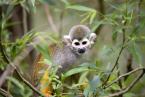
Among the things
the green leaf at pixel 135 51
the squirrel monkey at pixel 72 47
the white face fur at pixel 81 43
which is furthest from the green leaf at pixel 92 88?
the white face fur at pixel 81 43

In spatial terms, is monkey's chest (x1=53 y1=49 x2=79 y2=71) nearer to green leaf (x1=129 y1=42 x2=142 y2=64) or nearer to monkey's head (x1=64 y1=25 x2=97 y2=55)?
monkey's head (x1=64 y1=25 x2=97 y2=55)

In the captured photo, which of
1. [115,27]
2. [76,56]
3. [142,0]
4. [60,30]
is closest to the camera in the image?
[115,27]

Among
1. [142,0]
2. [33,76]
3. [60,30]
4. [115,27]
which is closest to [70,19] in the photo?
[60,30]

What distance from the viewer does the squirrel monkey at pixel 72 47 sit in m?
3.52

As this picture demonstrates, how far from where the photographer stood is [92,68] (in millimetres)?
2756

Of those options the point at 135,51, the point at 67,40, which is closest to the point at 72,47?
the point at 67,40

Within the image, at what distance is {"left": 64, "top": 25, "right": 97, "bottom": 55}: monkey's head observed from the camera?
351 centimetres

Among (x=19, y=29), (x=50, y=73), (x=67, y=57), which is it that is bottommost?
(x=19, y=29)

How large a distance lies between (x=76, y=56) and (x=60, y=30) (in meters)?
1.12

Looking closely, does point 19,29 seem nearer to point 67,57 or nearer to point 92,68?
point 67,57

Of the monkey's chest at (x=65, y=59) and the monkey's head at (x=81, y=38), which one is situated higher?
the monkey's head at (x=81, y=38)

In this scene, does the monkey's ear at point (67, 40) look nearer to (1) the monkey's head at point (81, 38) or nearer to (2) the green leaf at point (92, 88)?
(1) the monkey's head at point (81, 38)

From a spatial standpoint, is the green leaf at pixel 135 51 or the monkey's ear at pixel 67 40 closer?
the green leaf at pixel 135 51

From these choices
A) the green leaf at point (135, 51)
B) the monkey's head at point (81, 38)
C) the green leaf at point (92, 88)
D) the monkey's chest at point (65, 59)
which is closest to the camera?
the green leaf at point (92, 88)
